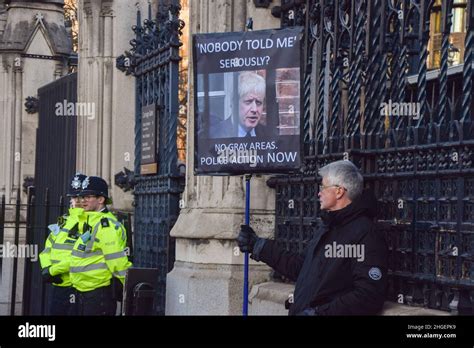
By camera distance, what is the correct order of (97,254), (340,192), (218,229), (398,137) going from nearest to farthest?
(340,192) < (398,137) < (97,254) < (218,229)

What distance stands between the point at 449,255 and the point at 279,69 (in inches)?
63.2

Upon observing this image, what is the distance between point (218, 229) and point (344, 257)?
10.0ft

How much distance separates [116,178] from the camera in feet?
43.1

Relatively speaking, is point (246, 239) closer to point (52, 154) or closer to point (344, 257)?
point (344, 257)

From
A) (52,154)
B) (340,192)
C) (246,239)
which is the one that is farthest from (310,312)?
(52,154)

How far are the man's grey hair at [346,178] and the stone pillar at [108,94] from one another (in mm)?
6296

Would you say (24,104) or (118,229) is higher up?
(24,104)

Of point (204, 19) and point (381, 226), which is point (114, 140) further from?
point (381, 226)

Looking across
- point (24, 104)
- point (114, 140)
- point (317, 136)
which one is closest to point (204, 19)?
point (317, 136)

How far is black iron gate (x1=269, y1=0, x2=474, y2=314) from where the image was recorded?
7223mm

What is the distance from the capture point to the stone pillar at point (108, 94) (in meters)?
13.3

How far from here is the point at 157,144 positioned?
1180 cm

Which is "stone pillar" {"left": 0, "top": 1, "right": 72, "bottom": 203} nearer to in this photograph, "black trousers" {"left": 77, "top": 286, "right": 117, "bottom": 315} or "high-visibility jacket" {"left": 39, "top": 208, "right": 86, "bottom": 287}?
"high-visibility jacket" {"left": 39, "top": 208, "right": 86, "bottom": 287}
